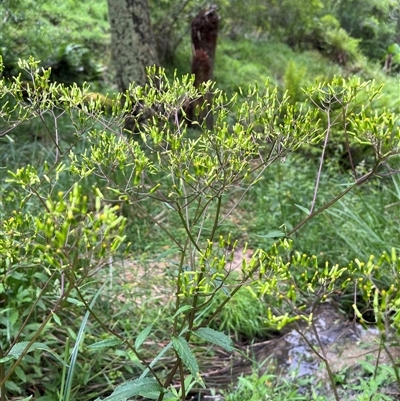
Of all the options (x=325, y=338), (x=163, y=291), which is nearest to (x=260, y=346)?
(x=325, y=338)

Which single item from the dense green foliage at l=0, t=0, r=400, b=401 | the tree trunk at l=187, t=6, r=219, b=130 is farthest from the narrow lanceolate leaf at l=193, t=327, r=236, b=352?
the tree trunk at l=187, t=6, r=219, b=130

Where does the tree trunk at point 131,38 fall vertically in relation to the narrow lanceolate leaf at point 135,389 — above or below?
above

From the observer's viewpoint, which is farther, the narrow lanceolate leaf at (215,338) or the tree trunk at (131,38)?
the tree trunk at (131,38)

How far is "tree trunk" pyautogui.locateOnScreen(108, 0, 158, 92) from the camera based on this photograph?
15.2 feet

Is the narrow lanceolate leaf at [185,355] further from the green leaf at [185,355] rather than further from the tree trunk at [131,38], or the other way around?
the tree trunk at [131,38]

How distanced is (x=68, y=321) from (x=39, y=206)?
1.02 m

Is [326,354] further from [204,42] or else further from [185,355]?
[204,42]

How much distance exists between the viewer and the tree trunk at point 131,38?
464cm

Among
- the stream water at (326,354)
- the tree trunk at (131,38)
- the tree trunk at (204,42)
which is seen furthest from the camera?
the tree trunk at (204,42)

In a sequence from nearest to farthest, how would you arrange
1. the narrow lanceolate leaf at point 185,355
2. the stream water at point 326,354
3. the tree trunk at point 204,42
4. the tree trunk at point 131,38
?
the narrow lanceolate leaf at point 185,355 < the stream water at point 326,354 < the tree trunk at point 131,38 < the tree trunk at point 204,42

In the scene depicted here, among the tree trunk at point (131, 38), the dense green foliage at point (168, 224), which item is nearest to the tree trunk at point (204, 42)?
the dense green foliage at point (168, 224)

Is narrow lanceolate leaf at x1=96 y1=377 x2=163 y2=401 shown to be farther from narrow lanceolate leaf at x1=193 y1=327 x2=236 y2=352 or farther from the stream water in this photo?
the stream water

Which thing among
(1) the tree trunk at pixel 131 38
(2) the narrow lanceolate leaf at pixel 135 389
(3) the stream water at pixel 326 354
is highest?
(1) the tree trunk at pixel 131 38

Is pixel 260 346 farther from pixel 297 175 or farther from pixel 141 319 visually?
pixel 297 175
